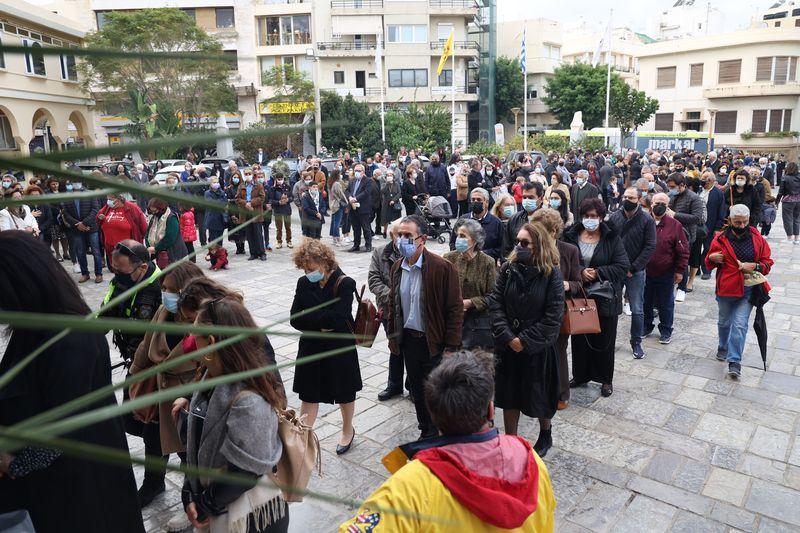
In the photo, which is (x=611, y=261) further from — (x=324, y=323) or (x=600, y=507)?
(x=324, y=323)

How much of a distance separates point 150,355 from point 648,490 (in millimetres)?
3435

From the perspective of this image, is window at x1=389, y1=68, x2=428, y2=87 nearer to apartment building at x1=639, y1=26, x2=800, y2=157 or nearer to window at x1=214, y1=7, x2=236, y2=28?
window at x1=214, y1=7, x2=236, y2=28

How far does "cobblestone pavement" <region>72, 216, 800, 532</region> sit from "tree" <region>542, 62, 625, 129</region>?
4183 centimetres

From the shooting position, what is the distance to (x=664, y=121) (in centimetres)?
4825

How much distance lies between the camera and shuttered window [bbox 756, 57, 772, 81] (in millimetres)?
42406

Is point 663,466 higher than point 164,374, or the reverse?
point 164,374

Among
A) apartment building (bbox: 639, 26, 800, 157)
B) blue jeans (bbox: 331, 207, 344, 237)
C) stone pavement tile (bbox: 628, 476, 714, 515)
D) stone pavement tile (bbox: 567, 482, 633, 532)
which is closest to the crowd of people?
stone pavement tile (bbox: 567, 482, 633, 532)

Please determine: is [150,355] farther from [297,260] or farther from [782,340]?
[782,340]

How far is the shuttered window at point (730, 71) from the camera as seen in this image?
1722 inches

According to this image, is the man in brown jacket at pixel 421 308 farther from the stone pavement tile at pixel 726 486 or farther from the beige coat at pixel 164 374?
the stone pavement tile at pixel 726 486

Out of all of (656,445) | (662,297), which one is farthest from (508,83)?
(656,445)

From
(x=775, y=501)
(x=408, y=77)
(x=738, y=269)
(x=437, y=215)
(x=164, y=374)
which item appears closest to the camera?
(x=164, y=374)

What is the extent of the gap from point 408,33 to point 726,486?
1688 inches

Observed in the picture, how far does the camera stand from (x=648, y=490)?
416cm
